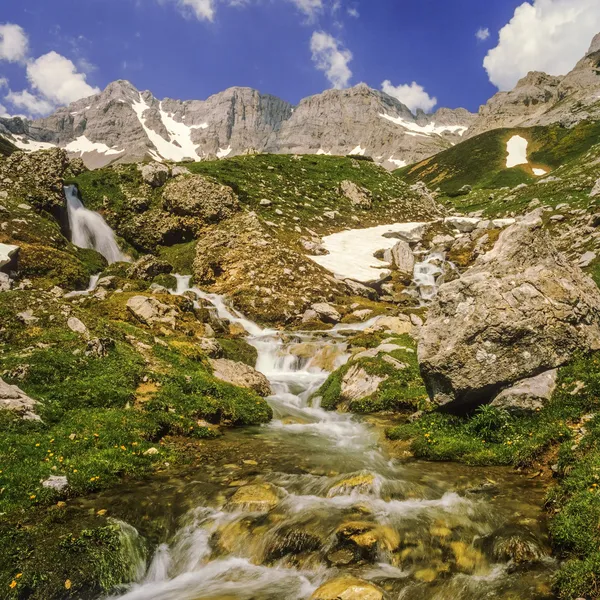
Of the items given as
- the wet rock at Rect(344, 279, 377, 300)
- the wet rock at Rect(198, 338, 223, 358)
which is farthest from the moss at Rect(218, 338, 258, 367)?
the wet rock at Rect(344, 279, 377, 300)

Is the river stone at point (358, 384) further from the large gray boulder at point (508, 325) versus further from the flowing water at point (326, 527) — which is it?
the flowing water at point (326, 527)

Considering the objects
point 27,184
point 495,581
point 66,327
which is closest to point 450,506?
point 495,581

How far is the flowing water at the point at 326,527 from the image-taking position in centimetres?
703

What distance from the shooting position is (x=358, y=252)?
48.6 metres

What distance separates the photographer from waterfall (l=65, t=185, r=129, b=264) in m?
42.0

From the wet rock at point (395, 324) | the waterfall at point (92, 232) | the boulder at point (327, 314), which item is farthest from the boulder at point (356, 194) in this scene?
the wet rock at point (395, 324)

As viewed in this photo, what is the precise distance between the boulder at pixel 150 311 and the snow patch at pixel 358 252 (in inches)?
721

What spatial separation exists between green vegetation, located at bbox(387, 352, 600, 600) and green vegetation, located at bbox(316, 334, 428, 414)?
8.27 feet

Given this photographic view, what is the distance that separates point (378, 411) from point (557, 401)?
23.6 feet

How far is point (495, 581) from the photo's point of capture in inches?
264

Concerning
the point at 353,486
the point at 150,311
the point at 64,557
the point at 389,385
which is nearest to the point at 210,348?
the point at 150,311

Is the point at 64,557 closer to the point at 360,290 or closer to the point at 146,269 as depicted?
the point at 146,269

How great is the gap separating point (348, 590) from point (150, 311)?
68.3ft

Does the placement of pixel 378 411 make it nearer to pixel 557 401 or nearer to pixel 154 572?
pixel 557 401
